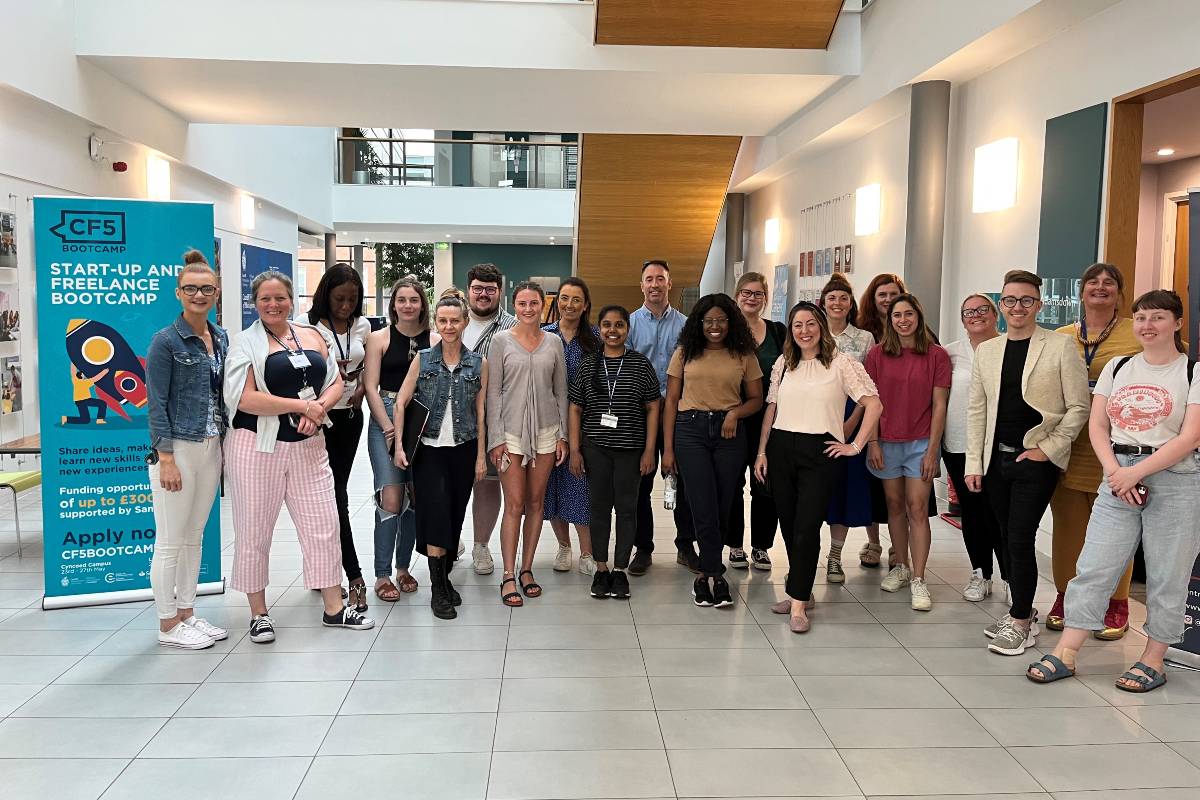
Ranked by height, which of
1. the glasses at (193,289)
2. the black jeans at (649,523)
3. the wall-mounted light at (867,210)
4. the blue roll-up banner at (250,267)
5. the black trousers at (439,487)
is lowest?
the black jeans at (649,523)

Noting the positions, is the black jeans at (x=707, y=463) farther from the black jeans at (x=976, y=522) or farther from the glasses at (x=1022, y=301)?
the glasses at (x=1022, y=301)

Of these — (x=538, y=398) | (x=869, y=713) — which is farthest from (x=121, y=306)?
(x=869, y=713)

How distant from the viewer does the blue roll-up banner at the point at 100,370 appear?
438cm

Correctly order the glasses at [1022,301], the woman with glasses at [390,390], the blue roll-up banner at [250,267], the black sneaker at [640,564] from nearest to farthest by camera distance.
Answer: the glasses at [1022,301] → the woman with glasses at [390,390] → the black sneaker at [640,564] → the blue roll-up banner at [250,267]

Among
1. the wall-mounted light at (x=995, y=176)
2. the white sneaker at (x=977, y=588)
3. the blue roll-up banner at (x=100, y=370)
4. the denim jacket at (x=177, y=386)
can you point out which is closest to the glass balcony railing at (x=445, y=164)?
the wall-mounted light at (x=995, y=176)

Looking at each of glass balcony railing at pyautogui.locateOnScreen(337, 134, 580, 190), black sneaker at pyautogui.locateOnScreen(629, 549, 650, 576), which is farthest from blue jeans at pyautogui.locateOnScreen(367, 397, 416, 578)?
glass balcony railing at pyautogui.locateOnScreen(337, 134, 580, 190)

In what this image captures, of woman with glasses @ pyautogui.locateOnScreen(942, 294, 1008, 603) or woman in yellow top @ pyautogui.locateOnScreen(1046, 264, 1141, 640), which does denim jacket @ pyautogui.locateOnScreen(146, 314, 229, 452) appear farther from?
woman in yellow top @ pyautogui.locateOnScreen(1046, 264, 1141, 640)

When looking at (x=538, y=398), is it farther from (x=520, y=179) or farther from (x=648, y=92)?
(x=520, y=179)

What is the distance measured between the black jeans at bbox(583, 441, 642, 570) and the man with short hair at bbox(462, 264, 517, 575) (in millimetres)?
531

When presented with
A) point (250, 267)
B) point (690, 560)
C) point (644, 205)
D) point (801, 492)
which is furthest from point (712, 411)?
point (250, 267)

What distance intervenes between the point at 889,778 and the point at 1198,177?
728 centimetres

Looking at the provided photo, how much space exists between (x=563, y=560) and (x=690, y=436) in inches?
46.8

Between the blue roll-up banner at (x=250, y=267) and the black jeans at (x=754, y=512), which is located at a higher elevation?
the blue roll-up banner at (x=250, y=267)

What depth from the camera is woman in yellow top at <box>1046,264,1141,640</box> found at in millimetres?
4066
